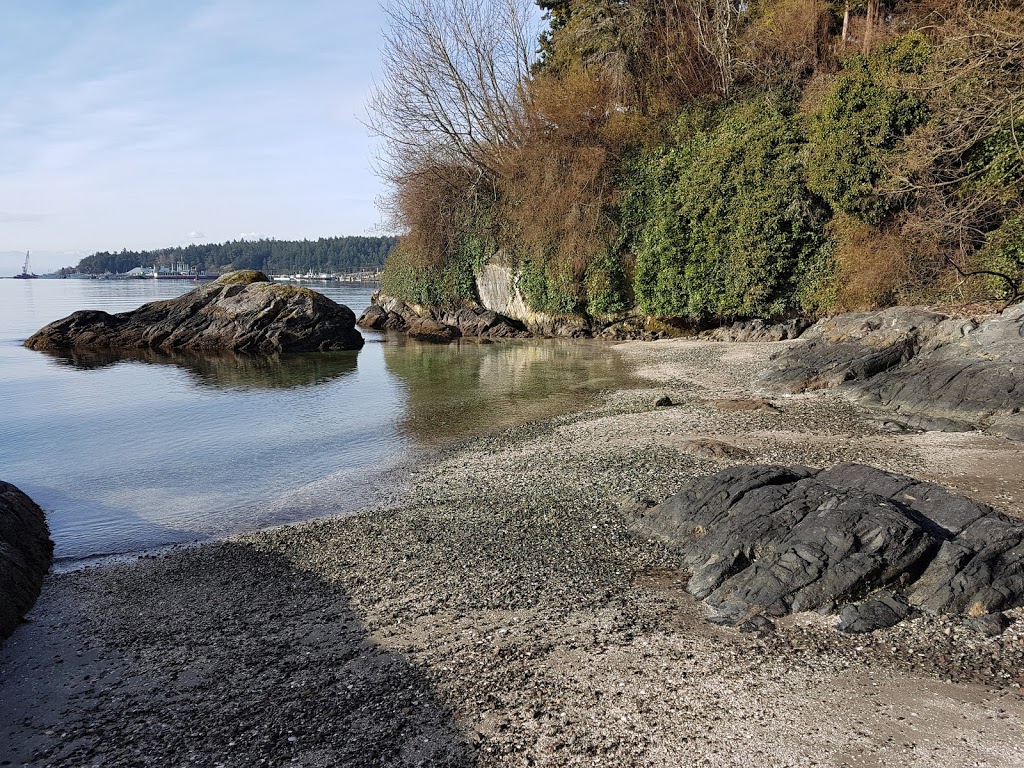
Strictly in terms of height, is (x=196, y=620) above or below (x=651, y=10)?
below

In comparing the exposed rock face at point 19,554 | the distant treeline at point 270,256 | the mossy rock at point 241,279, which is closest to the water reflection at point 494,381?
the exposed rock face at point 19,554

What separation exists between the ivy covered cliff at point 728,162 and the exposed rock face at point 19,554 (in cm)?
1968

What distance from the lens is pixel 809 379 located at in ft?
51.8

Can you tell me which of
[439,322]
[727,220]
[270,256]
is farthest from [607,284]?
[270,256]

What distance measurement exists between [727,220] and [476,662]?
2373cm

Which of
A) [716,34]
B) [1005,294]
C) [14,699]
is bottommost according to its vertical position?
[14,699]

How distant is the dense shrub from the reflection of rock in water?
1443cm

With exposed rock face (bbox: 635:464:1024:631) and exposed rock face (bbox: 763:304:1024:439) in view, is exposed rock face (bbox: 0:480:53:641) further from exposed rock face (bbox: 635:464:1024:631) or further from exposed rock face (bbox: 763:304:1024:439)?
exposed rock face (bbox: 763:304:1024:439)

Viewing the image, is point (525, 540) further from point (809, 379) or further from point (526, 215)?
point (526, 215)

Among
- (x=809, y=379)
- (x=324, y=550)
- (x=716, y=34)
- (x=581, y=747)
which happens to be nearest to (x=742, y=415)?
(x=809, y=379)

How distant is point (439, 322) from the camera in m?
39.7

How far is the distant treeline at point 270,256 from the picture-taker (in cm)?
16862

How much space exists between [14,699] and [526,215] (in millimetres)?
30133

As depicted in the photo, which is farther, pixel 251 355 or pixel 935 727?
pixel 251 355
